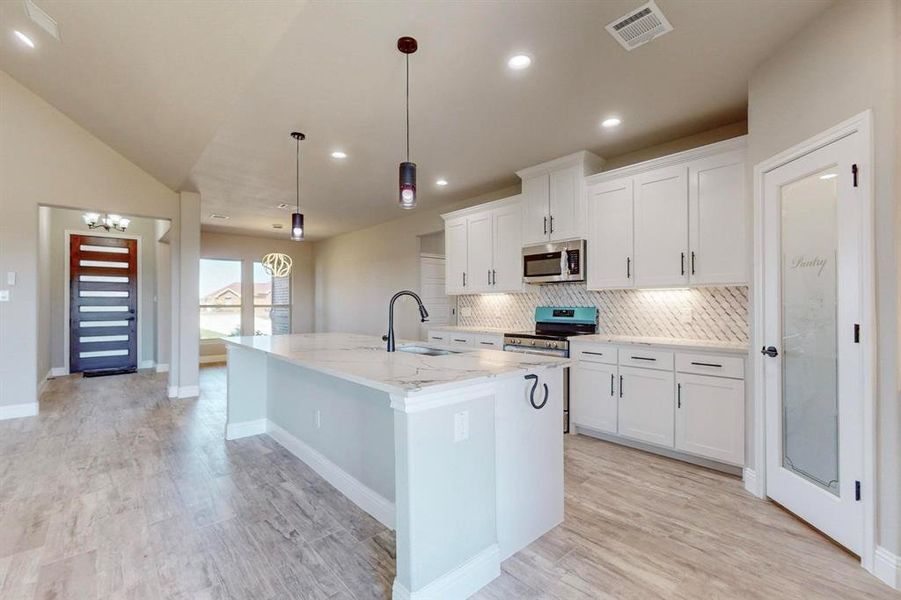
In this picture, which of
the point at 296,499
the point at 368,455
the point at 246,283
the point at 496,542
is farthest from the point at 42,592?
the point at 246,283

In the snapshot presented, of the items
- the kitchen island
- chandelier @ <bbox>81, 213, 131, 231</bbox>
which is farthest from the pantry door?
chandelier @ <bbox>81, 213, 131, 231</bbox>

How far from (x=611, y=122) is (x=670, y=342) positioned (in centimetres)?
184

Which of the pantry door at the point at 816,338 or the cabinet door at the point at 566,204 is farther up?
the cabinet door at the point at 566,204

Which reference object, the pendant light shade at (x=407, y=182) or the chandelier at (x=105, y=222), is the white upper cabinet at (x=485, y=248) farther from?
the chandelier at (x=105, y=222)

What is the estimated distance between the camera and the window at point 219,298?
8.40 m

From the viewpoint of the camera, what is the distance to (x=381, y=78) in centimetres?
262

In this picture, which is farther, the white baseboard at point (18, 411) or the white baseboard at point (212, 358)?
the white baseboard at point (212, 358)

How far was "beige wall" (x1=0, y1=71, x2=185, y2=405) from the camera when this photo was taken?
427 centimetres

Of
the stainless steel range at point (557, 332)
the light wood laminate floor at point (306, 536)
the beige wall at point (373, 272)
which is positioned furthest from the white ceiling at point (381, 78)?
the light wood laminate floor at point (306, 536)

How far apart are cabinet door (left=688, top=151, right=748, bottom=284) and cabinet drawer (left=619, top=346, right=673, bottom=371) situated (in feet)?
2.12

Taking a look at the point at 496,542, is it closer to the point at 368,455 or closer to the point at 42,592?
the point at 368,455

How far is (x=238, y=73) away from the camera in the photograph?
2691 mm

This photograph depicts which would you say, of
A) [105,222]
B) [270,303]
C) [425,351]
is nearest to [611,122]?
[425,351]

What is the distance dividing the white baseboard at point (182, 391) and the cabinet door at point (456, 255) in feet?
11.9
